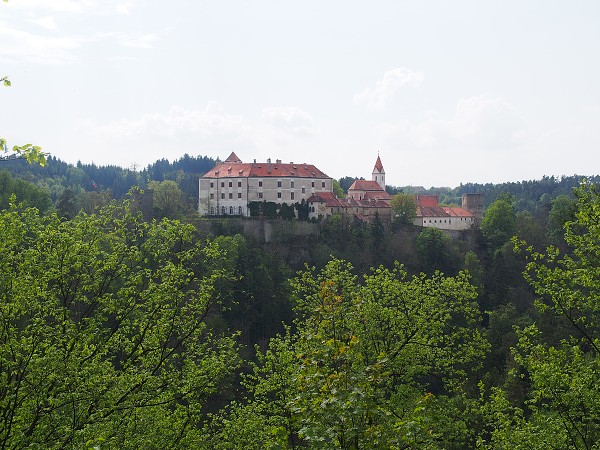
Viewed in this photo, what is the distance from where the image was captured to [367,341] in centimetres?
2400

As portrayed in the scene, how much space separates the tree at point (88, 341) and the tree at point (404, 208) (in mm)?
66453

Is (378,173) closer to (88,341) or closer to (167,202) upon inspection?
(167,202)

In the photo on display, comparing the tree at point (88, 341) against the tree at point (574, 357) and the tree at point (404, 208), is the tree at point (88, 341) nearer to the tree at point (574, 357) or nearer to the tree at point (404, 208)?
the tree at point (574, 357)

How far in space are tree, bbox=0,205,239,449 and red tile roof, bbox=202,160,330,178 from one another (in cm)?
6382

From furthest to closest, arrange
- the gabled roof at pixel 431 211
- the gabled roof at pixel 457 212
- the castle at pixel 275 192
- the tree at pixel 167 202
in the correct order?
the gabled roof at pixel 457 212 → the gabled roof at pixel 431 211 → the tree at pixel 167 202 → the castle at pixel 275 192

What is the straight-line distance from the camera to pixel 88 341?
16719 mm

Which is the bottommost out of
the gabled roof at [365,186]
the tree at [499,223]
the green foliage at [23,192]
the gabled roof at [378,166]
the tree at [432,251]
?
the tree at [432,251]

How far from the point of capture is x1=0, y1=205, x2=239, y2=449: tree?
14.7m

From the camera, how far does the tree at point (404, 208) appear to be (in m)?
86.2

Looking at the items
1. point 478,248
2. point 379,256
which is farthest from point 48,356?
point 478,248

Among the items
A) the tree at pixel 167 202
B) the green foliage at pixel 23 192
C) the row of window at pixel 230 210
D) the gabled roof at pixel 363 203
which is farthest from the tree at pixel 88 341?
the gabled roof at pixel 363 203

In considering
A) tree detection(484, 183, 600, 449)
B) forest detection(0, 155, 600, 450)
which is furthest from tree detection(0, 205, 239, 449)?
tree detection(484, 183, 600, 449)

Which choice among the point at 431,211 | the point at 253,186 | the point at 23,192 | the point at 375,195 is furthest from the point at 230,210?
the point at 431,211

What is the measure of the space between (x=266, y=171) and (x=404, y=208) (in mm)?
16246
